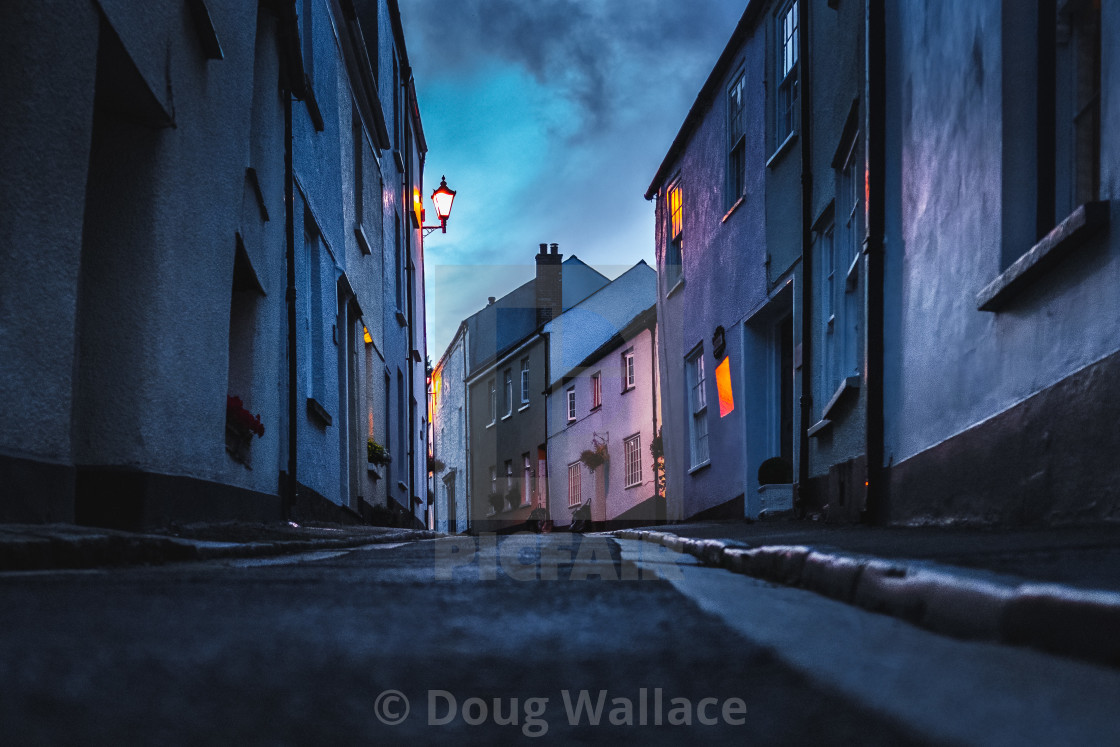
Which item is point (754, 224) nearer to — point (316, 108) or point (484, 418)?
point (316, 108)

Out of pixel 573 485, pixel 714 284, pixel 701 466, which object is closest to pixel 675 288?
pixel 714 284

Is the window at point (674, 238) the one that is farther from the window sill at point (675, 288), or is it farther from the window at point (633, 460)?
the window at point (633, 460)

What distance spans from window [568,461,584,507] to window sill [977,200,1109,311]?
23.1m

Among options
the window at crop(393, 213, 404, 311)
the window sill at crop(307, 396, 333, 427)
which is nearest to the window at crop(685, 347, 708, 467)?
the window sill at crop(307, 396, 333, 427)

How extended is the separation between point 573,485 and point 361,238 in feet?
50.6

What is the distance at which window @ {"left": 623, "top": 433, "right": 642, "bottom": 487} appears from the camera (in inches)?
884

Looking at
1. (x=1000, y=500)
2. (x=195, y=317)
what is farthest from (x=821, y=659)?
(x=195, y=317)

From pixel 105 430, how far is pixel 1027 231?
418 cm

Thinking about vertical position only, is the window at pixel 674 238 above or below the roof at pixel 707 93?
below

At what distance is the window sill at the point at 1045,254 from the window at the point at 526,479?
2843 cm

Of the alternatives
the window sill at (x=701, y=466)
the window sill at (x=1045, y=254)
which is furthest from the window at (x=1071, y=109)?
the window sill at (x=701, y=466)

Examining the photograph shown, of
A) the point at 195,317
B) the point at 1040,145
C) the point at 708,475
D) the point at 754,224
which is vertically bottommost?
the point at 708,475

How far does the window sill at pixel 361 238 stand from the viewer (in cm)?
1348

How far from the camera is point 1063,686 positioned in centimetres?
115
